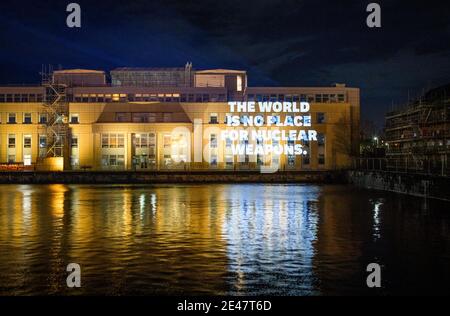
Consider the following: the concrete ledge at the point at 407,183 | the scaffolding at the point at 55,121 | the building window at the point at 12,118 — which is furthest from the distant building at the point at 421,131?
the building window at the point at 12,118

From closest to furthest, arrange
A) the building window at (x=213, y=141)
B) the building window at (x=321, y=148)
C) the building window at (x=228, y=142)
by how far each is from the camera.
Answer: the building window at (x=213, y=141) < the building window at (x=228, y=142) < the building window at (x=321, y=148)

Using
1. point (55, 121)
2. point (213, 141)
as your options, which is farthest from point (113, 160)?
point (213, 141)

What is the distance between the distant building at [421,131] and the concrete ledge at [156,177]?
9581 millimetres

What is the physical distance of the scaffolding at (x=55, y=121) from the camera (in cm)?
9669

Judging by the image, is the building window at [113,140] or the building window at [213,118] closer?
the building window at [113,140]

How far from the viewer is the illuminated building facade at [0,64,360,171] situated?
103 m

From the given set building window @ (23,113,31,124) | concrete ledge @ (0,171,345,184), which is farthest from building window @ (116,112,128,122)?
concrete ledge @ (0,171,345,184)

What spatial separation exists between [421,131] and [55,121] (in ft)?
198

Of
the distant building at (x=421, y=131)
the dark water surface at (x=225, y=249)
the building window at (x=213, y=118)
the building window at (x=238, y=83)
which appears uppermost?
the building window at (x=238, y=83)

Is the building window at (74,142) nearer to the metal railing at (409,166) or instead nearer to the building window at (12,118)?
the building window at (12,118)

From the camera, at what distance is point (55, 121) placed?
98.0 metres

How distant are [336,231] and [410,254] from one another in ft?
20.5

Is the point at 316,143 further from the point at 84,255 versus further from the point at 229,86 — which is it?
the point at 84,255
